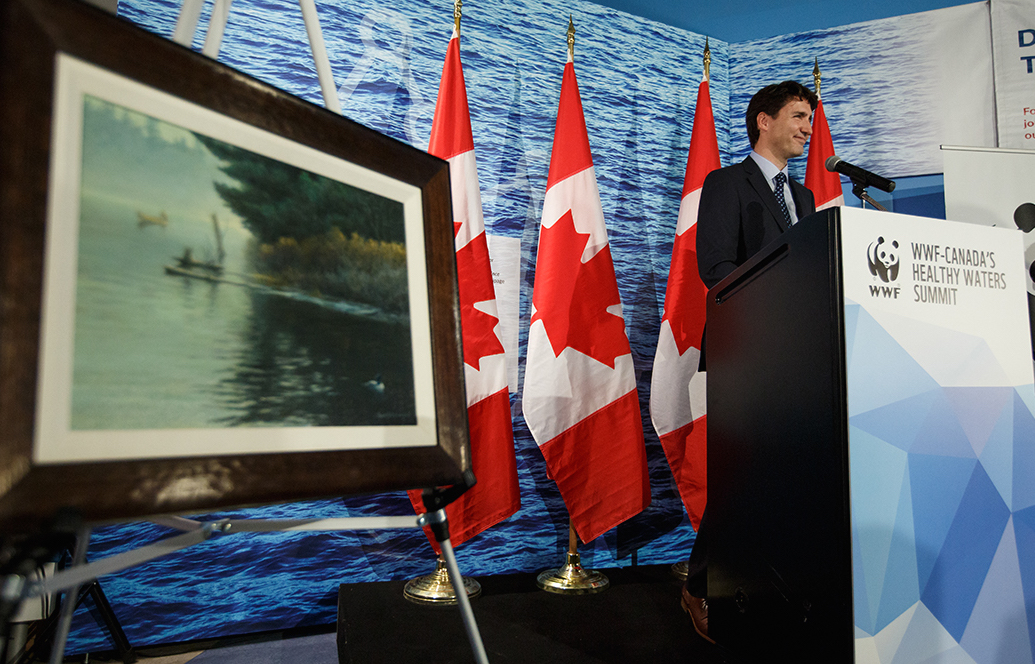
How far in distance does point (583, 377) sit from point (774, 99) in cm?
111

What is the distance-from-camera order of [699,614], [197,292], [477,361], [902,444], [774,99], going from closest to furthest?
[197,292]
[902,444]
[699,614]
[774,99]
[477,361]

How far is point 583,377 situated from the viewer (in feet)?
7.44

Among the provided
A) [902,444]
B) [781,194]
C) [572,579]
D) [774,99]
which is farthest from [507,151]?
[902,444]

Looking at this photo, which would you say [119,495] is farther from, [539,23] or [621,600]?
[539,23]

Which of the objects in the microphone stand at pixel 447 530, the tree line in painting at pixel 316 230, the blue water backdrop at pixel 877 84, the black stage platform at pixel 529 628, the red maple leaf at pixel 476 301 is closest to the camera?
the tree line in painting at pixel 316 230

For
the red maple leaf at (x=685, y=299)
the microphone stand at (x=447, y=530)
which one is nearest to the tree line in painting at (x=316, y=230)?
the microphone stand at (x=447, y=530)

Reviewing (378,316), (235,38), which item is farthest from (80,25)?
(235,38)

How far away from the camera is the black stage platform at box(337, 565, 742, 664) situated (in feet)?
4.91

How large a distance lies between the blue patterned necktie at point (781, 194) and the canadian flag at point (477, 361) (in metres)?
0.97

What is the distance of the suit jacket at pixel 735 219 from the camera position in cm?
169

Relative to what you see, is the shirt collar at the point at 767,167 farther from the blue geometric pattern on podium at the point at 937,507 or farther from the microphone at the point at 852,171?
the blue geometric pattern on podium at the point at 937,507

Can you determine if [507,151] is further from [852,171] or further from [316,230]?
[316,230]

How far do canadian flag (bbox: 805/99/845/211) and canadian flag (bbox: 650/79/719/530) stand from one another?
1.51 feet

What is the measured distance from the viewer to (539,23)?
2783 mm
